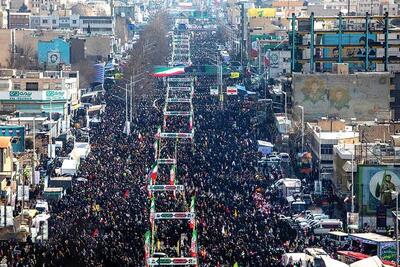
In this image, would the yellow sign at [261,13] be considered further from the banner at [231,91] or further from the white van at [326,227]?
the white van at [326,227]

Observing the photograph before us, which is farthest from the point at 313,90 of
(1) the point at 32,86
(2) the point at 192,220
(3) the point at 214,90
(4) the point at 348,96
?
(2) the point at 192,220

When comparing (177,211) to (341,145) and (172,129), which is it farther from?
(172,129)

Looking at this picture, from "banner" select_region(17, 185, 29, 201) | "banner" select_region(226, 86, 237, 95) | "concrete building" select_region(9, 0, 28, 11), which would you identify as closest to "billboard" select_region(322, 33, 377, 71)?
"banner" select_region(226, 86, 237, 95)

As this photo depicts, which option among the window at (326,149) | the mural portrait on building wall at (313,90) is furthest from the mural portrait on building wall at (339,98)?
the window at (326,149)

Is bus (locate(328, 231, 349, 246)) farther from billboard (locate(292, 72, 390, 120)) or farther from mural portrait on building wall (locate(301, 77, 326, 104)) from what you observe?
mural portrait on building wall (locate(301, 77, 326, 104))

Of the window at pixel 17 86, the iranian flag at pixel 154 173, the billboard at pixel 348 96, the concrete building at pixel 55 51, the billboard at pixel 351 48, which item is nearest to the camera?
the iranian flag at pixel 154 173

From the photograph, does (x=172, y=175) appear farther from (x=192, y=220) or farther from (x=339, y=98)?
(x=339, y=98)
